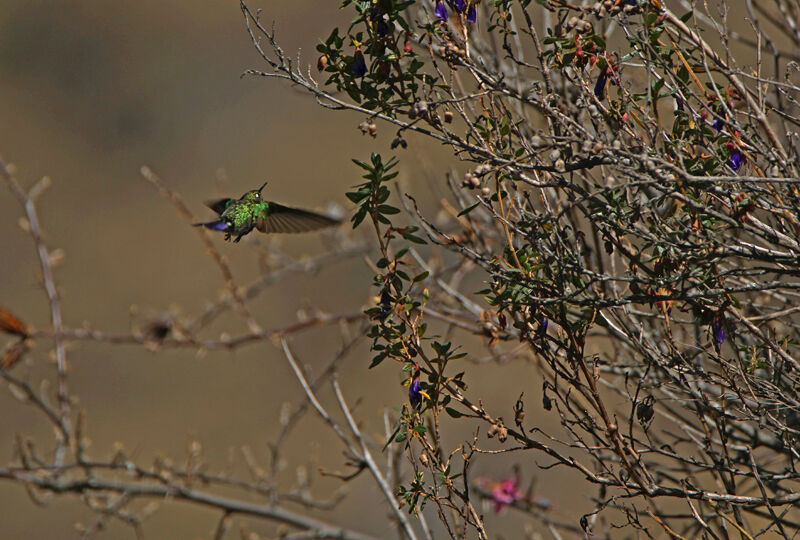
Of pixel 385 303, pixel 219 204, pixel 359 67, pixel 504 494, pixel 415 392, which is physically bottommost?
pixel 415 392

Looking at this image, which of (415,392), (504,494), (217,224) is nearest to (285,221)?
(217,224)

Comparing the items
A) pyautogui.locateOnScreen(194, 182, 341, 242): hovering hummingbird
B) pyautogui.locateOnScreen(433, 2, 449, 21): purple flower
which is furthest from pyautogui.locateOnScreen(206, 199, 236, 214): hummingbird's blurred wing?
pyautogui.locateOnScreen(433, 2, 449, 21): purple flower

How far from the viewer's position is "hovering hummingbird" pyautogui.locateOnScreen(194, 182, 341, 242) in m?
3.82

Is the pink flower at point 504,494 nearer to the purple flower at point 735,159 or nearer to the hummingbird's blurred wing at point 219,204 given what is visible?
the hummingbird's blurred wing at point 219,204

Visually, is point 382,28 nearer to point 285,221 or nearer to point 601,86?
point 601,86

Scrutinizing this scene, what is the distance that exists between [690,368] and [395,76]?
1.13m

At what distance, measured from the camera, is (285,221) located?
3.95 metres

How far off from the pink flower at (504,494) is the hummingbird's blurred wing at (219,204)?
1833 mm

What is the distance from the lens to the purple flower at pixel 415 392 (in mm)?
2270

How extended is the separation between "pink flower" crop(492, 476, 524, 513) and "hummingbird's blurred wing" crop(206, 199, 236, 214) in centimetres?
183

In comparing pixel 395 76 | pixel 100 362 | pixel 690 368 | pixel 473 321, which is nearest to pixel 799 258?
pixel 690 368

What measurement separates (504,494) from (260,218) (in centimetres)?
171

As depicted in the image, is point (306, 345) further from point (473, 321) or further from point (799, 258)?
point (799, 258)

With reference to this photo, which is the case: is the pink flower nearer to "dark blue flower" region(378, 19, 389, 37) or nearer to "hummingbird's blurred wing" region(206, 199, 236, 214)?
"hummingbird's blurred wing" region(206, 199, 236, 214)
